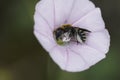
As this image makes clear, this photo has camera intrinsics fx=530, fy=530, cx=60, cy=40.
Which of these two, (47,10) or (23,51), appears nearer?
(47,10)

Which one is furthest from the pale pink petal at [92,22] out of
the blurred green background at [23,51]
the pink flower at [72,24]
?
the blurred green background at [23,51]

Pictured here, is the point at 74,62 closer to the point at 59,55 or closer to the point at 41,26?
Result: the point at 59,55

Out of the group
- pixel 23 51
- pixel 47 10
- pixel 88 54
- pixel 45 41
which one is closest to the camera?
pixel 45 41

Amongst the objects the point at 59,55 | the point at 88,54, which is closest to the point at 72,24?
A: the point at 88,54

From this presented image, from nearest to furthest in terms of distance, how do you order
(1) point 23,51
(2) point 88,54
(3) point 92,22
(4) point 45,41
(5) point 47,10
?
(4) point 45,41
(5) point 47,10
(2) point 88,54
(3) point 92,22
(1) point 23,51

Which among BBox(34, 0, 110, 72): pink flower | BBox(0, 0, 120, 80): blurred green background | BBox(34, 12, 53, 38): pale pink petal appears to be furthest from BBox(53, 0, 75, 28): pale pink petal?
BBox(0, 0, 120, 80): blurred green background

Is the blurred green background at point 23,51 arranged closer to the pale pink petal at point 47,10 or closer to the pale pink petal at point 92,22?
the pale pink petal at point 92,22

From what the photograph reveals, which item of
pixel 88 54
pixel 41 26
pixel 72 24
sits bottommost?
pixel 88 54

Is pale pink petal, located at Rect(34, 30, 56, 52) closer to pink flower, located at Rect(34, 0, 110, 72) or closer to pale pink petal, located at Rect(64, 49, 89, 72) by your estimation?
pink flower, located at Rect(34, 0, 110, 72)
